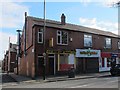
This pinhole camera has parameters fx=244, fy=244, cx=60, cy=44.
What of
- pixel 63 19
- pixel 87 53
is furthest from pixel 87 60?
pixel 63 19

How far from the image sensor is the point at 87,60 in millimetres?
34406

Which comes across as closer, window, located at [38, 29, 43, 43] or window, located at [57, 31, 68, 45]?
window, located at [38, 29, 43, 43]

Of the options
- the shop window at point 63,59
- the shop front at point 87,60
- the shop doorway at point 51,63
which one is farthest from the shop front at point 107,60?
the shop doorway at point 51,63

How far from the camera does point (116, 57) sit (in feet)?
132

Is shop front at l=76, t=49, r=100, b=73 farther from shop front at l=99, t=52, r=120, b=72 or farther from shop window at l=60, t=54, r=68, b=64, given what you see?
shop window at l=60, t=54, r=68, b=64

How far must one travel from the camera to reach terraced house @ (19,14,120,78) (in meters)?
29.3

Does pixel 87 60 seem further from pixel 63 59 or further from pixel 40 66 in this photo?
pixel 40 66

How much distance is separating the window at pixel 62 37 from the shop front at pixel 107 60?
7706 millimetres

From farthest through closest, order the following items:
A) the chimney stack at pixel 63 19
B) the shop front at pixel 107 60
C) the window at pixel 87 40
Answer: the shop front at pixel 107 60
the chimney stack at pixel 63 19
the window at pixel 87 40

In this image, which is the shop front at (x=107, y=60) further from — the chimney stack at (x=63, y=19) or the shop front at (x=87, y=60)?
the chimney stack at (x=63, y=19)

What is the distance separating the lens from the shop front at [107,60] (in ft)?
121

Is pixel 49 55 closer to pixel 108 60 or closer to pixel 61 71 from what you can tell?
pixel 61 71

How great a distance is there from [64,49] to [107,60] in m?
9.71

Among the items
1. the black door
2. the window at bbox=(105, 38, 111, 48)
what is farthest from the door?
the window at bbox=(105, 38, 111, 48)
